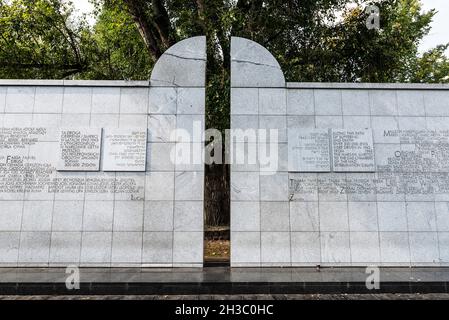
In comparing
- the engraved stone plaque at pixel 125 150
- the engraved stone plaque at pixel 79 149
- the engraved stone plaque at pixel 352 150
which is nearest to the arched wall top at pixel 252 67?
the engraved stone plaque at pixel 352 150

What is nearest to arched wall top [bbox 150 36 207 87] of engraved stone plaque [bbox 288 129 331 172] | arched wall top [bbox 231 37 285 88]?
arched wall top [bbox 231 37 285 88]

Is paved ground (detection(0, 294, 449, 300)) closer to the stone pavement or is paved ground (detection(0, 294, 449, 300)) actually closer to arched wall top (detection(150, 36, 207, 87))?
the stone pavement

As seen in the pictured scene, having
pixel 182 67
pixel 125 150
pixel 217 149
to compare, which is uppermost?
pixel 182 67

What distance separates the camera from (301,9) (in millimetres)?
13188

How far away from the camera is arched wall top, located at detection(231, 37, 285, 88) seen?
820cm

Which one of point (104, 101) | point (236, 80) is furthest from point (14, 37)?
point (236, 80)

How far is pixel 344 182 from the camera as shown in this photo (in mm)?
7863

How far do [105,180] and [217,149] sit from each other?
5.43 metres

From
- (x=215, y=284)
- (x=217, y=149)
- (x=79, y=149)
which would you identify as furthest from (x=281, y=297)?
(x=217, y=149)

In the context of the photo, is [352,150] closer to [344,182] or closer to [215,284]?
[344,182]

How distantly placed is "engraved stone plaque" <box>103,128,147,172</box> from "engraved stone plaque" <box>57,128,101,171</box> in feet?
0.69

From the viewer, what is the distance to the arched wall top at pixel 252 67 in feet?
26.9
